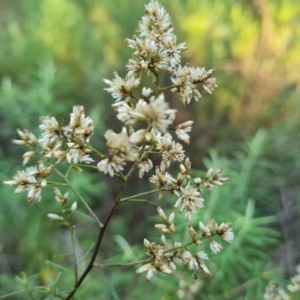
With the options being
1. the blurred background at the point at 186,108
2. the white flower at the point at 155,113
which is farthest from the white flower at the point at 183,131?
the blurred background at the point at 186,108

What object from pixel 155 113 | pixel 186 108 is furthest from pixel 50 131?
pixel 186 108

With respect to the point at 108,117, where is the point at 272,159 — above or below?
below

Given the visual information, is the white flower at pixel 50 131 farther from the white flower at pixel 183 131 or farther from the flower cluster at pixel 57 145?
the white flower at pixel 183 131

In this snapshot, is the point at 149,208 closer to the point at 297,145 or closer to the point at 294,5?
the point at 297,145

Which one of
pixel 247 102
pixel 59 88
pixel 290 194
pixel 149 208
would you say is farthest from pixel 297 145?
pixel 59 88

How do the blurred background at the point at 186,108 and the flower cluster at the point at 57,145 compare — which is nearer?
the flower cluster at the point at 57,145

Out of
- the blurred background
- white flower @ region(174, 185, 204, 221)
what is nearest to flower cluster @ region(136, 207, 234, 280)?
white flower @ region(174, 185, 204, 221)

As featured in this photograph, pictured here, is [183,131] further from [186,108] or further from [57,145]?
[186,108]

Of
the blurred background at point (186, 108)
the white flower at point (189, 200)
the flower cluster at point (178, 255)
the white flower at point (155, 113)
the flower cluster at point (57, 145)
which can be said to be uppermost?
the blurred background at point (186, 108)
